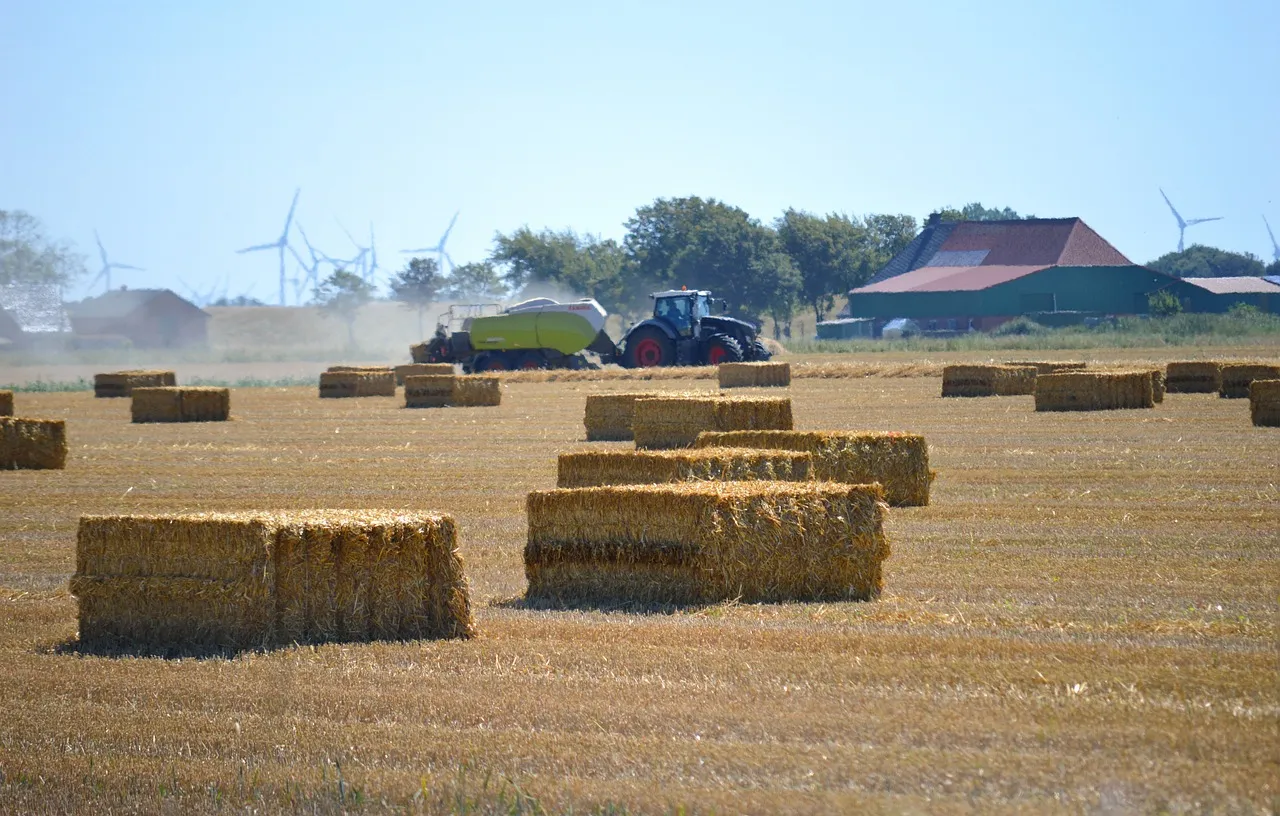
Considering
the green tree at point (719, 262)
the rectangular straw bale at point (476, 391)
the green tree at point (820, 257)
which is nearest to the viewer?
the rectangular straw bale at point (476, 391)

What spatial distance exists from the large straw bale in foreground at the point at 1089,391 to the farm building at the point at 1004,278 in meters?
54.5

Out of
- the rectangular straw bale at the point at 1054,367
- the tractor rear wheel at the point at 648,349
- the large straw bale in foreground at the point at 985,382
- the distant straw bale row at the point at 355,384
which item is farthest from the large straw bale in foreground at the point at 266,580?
the tractor rear wheel at the point at 648,349

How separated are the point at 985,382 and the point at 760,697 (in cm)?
2759

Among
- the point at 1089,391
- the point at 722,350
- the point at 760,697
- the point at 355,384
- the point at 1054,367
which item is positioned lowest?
the point at 760,697

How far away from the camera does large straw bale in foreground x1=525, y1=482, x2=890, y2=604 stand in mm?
9805

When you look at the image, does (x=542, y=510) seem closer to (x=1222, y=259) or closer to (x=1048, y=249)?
(x=1048, y=249)

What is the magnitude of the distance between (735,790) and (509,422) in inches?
944

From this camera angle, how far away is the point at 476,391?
35.4m

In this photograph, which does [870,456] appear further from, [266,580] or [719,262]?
[719,262]

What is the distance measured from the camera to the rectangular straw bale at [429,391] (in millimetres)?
35969

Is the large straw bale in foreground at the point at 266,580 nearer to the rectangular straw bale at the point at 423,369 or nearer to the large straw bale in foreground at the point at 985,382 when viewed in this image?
the large straw bale in foreground at the point at 985,382

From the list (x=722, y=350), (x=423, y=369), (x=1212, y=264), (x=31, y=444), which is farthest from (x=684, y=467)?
(x=1212, y=264)

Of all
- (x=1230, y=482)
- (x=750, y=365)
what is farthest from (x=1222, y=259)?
(x=1230, y=482)

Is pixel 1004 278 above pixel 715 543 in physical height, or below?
above
